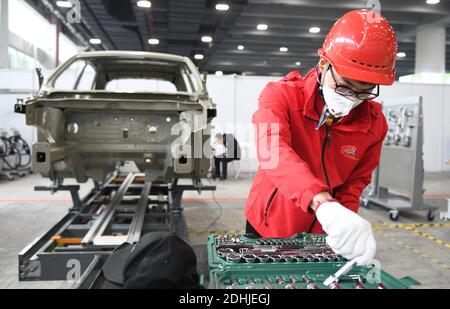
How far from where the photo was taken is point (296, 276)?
4.00ft

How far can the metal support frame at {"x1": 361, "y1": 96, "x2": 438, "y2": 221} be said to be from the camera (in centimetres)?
584

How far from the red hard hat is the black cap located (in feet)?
2.95

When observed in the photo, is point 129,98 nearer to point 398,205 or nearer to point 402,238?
point 402,238

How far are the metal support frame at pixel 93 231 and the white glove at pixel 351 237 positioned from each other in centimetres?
79

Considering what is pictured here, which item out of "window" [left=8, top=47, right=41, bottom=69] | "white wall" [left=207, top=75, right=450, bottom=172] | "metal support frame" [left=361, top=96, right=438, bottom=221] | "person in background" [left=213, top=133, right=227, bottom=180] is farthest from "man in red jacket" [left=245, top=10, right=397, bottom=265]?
"window" [left=8, top=47, right=41, bottom=69]

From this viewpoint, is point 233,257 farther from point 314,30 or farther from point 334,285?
point 314,30

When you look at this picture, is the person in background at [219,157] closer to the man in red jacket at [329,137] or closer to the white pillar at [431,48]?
the man in red jacket at [329,137]

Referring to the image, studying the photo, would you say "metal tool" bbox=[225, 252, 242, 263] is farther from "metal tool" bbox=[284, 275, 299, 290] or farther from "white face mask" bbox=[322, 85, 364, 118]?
"white face mask" bbox=[322, 85, 364, 118]

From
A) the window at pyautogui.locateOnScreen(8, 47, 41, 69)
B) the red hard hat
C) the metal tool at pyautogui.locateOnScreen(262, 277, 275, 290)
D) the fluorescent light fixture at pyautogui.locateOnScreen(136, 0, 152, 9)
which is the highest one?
the fluorescent light fixture at pyautogui.locateOnScreen(136, 0, 152, 9)

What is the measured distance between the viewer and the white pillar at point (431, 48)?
41.6 ft

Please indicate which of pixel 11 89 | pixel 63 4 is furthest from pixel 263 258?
pixel 63 4

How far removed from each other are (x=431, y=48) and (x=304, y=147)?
13.2 meters

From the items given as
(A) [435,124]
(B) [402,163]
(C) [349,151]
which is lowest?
(B) [402,163]

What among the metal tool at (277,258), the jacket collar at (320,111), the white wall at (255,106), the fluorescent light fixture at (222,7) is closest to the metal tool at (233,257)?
the metal tool at (277,258)
